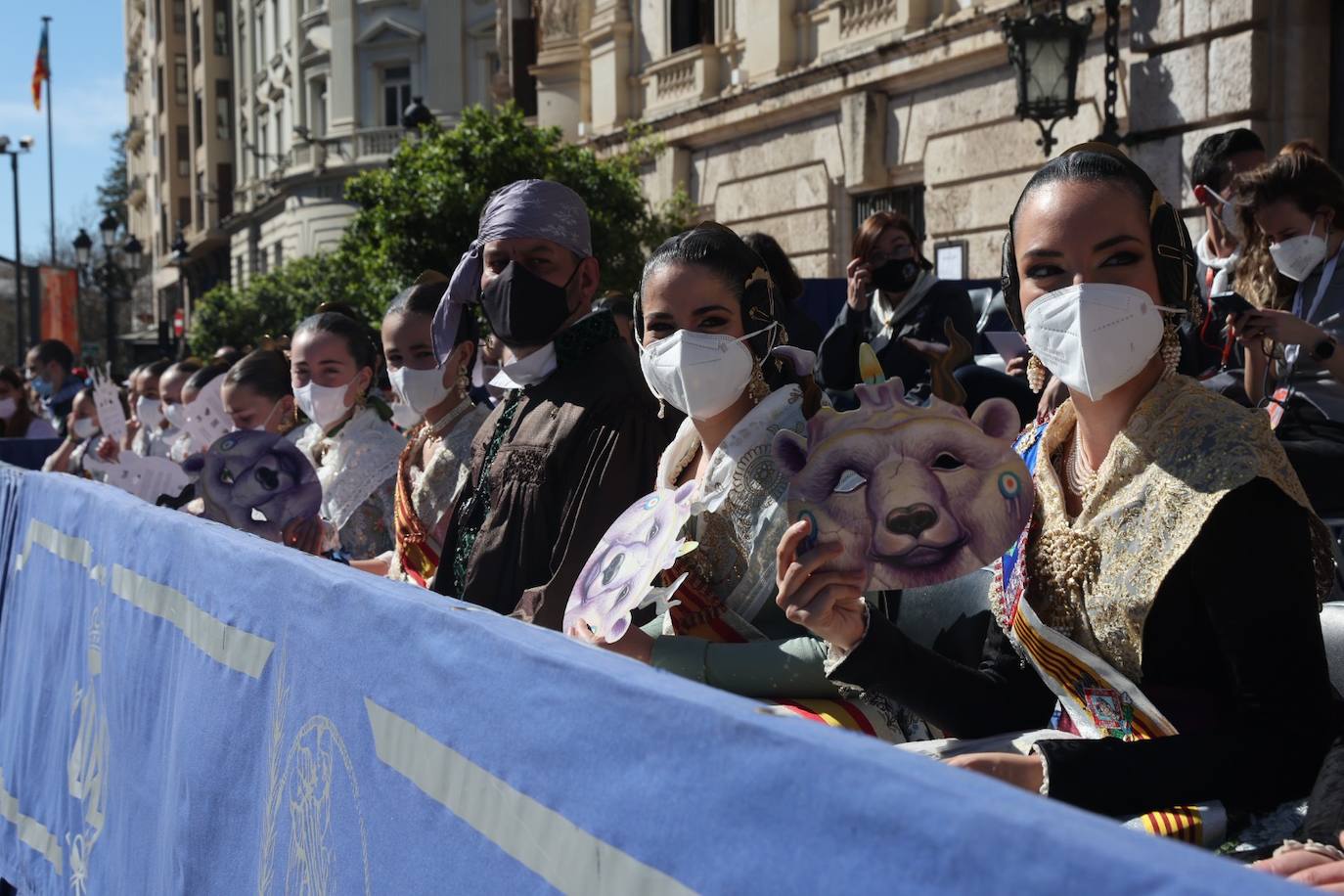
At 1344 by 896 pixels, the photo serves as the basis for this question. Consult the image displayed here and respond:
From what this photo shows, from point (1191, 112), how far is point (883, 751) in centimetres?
1095

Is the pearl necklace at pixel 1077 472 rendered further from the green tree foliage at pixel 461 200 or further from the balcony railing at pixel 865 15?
the balcony railing at pixel 865 15

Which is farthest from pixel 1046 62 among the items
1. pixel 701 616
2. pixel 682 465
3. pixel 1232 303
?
pixel 701 616

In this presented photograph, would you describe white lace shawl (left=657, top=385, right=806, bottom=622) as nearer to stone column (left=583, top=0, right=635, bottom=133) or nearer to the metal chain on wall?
the metal chain on wall

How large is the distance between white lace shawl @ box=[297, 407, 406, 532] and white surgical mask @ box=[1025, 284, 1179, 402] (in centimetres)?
334

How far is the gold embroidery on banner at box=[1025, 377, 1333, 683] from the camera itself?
223 centimetres

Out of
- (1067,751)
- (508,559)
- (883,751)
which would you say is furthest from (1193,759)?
(508,559)

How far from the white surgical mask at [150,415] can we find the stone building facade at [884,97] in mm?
6788

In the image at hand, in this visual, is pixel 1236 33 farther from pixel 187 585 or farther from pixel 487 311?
pixel 187 585

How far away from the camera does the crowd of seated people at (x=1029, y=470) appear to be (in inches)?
86.2

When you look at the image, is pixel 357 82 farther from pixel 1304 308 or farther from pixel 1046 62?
pixel 1304 308

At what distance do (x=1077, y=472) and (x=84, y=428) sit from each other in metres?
9.11

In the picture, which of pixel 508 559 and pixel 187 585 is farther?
pixel 508 559

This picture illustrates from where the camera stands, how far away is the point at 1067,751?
2.18 m

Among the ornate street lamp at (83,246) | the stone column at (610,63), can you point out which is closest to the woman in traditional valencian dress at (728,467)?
the stone column at (610,63)
